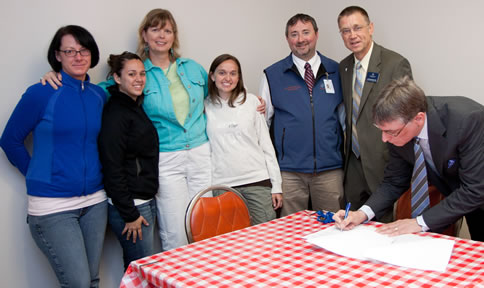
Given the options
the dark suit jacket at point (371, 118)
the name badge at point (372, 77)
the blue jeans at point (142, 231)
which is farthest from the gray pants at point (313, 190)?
the blue jeans at point (142, 231)

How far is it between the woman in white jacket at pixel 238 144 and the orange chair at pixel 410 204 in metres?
0.86

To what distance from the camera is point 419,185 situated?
209 centimetres

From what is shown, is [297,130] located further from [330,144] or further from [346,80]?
[346,80]

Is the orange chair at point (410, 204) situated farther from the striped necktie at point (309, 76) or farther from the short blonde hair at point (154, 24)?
the short blonde hair at point (154, 24)

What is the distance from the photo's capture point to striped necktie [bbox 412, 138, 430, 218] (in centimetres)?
203

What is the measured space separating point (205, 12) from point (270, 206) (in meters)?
1.66

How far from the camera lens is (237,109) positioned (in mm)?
2891

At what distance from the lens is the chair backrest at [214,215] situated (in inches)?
86.6

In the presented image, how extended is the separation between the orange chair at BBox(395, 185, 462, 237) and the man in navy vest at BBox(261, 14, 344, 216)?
0.72m

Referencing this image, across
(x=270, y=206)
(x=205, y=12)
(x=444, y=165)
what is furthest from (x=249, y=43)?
(x=444, y=165)

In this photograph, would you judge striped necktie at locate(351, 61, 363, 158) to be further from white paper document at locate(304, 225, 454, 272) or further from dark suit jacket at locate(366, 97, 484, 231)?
white paper document at locate(304, 225, 454, 272)

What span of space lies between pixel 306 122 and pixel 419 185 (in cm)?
107

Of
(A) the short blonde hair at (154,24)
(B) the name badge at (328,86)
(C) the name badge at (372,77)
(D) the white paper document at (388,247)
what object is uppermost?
(A) the short blonde hair at (154,24)

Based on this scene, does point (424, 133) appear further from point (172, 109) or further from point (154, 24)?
point (154, 24)
